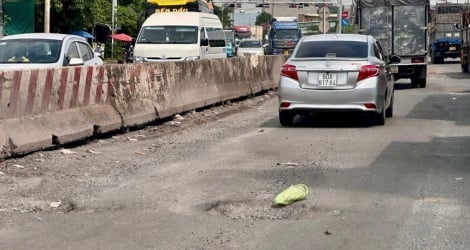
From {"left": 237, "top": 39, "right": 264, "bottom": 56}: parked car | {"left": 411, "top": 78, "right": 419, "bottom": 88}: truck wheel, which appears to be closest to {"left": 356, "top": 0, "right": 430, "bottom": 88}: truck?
{"left": 411, "top": 78, "right": 419, "bottom": 88}: truck wheel

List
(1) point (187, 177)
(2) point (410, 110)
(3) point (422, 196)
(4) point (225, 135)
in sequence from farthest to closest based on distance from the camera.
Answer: (2) point (410, 110), (4) point (225, 135), (1) point (187, 177), (3) point (422, 196)

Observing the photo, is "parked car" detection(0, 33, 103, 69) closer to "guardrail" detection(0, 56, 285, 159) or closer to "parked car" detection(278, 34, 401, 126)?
"guardrail" detection(0, 56, 285, 159)

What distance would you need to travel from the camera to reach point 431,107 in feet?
56.4

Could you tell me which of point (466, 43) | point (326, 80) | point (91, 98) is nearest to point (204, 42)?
point (326, 80)

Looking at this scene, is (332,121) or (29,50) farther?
(332,121)

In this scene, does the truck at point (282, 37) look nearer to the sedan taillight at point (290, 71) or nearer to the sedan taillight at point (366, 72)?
the sedan taillight at point (290, 71)

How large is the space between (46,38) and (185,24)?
1063 cm

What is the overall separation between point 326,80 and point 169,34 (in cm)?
1211

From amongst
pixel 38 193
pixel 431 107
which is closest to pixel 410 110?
pixel 431 107

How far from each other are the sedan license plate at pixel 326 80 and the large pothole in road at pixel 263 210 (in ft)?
18.9

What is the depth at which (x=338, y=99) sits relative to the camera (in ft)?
41.9

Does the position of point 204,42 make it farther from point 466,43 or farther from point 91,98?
point 466,43

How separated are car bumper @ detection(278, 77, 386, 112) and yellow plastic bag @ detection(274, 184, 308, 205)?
5319 mm

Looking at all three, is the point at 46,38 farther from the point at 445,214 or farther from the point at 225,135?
the point at 445,214
